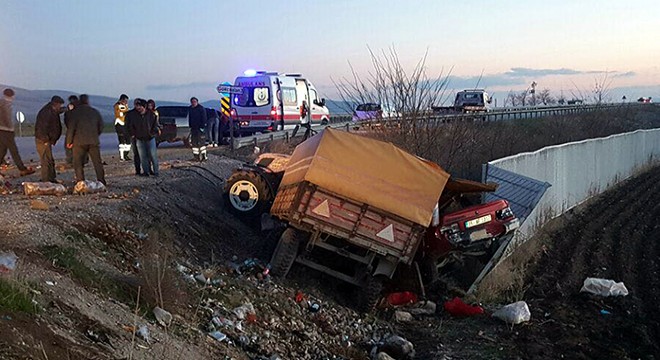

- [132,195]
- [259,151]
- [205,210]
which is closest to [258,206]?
[205,210]

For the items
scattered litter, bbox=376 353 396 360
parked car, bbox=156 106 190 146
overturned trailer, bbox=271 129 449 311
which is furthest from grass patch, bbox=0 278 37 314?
parked car, bbox=156 106 190 146

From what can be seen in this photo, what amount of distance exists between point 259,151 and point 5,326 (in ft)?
57.8

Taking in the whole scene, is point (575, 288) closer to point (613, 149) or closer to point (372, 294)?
point (372, 294)

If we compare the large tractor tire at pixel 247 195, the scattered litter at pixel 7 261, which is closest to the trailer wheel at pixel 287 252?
the large tractor tire at pixel 247 195

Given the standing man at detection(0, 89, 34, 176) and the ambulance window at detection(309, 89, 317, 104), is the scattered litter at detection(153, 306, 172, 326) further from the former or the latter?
the ambulance window at detection(309, 89, 317, 104)


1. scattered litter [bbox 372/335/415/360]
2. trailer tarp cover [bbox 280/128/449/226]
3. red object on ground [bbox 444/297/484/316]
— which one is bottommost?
red object on ground [bbox 444/297/484/316]

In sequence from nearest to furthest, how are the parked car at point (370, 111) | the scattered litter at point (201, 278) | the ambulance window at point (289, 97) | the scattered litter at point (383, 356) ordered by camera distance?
the scattered litter at point (383, 356)
the scattered litter at point (201, 278)
the parked car at point (370, 111)
the ambulance window at point (289, 97)

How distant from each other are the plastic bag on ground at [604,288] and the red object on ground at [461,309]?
2.49m

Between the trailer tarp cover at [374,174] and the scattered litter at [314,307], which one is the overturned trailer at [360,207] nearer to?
the trailer tarp cover at [374,174]

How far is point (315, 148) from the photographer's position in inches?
439

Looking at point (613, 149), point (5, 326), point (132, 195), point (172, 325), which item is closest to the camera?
point (5, 326)

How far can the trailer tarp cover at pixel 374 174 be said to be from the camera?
10719 millimetres

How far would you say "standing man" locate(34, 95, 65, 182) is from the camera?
45.9 feet

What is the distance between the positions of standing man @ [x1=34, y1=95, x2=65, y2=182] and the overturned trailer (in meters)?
5.13
